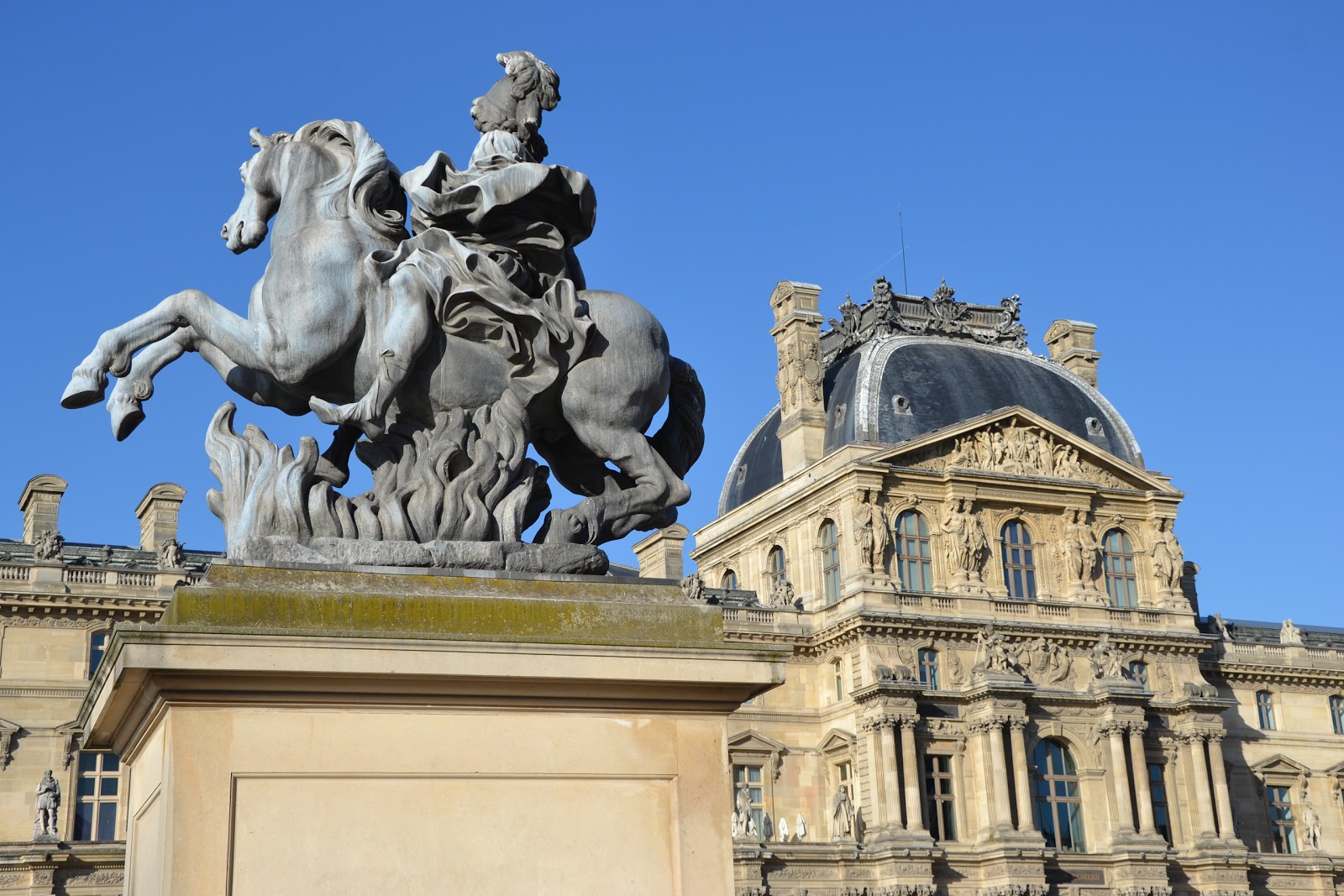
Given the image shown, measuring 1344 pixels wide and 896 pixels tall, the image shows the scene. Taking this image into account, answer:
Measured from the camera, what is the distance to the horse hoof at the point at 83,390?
4922mm

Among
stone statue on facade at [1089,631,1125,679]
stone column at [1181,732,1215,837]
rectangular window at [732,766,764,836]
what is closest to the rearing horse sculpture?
rectangular window at [732,766,764,836]

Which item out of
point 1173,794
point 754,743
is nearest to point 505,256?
point 754,743

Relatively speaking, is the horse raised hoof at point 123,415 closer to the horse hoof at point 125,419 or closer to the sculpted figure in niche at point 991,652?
the horse hoof at point 125,419

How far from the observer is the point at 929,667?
4044 centimetres

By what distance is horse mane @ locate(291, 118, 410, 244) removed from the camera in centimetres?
511

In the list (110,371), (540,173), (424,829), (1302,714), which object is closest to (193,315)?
(110,371)

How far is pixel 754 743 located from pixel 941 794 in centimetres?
456

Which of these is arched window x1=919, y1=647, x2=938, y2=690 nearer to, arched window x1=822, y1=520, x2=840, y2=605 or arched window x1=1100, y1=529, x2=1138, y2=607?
arched window x1=822, y1=520, x2=840, y2=605

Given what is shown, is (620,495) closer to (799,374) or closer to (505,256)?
(505,256)

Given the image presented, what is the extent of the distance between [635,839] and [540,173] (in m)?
2.01

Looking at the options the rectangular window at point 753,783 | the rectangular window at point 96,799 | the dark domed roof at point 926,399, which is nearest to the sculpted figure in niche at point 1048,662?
the dark domed roof at point 926,399

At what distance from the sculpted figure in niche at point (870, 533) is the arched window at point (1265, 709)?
14340 mm

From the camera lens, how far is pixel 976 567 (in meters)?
41.7

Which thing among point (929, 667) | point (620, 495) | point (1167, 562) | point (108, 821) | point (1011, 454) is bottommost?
point (620, 495)
